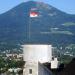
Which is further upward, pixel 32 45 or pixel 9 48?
pixel 32 45

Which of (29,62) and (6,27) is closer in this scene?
(29,62)

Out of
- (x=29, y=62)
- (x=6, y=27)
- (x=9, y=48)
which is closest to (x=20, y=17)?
(x=6, y=27)

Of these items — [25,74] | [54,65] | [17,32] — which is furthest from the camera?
[17,32]

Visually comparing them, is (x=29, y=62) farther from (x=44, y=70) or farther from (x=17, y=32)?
(x=17, y=32)

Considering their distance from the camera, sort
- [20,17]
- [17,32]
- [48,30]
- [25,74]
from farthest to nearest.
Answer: [17,32]
[20,17]
[48,30]
[25,74]

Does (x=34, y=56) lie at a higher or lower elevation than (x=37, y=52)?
lower

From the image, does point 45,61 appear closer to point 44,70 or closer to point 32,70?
point 32,70

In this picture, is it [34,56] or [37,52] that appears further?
[34,56]
